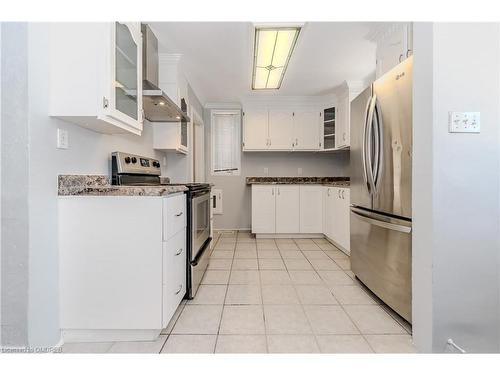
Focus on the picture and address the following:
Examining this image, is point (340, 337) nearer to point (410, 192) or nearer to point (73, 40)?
point (410, 192)

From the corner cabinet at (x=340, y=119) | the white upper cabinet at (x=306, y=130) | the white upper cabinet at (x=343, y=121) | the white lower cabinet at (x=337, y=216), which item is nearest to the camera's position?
the white lower cabinet at (x=337, y=216)

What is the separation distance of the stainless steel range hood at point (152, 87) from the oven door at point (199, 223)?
2.86 ft

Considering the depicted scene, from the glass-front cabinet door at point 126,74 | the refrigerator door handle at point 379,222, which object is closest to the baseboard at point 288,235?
the refrigerator door handle at point 379,222

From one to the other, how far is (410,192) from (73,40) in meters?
2.08

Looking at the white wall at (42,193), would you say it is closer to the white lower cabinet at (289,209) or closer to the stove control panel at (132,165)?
the stove control panel at (132,165)

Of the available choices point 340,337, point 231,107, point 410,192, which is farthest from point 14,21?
point 231,107

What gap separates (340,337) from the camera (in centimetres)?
159

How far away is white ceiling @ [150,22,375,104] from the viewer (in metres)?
2.41

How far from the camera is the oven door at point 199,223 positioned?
6.85 ft

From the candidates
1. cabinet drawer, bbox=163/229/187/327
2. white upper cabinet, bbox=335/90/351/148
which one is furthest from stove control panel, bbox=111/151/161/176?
white upper cabinet, bbox=335/90/351/148

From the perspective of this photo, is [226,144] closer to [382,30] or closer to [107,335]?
[382,30]

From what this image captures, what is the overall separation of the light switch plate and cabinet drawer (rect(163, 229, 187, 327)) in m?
1.60

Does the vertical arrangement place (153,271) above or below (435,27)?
below

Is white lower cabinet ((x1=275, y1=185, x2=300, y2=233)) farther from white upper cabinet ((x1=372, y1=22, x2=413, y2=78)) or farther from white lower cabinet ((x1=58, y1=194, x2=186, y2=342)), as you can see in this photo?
white lower cabinet ((x1=58, y1=194, x2=186, y2=342))
